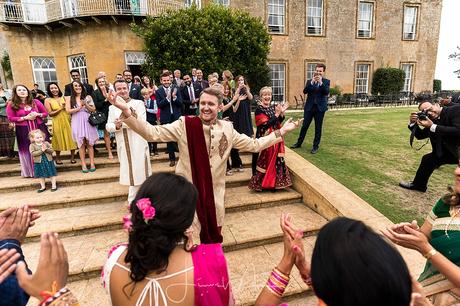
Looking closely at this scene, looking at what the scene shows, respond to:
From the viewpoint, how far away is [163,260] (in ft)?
4.36

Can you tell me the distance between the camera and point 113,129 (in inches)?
158

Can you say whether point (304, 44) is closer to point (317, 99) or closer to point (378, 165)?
point (317, 99)

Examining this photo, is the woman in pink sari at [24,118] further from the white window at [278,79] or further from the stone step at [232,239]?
the white window at [278,79]

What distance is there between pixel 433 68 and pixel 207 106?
25.0 m

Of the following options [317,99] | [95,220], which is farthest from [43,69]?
[317,99]

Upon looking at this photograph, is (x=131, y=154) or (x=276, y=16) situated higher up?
(x=276, y=16)

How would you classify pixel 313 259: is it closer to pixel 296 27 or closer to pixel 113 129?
pixel 113 129

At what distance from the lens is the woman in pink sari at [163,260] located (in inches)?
51.6

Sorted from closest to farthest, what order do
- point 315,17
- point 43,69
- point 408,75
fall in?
point 43,69 < point 315,17 < point 408,75

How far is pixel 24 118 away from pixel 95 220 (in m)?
2.80

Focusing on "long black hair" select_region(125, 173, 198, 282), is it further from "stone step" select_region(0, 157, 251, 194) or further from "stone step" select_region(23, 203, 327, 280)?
"stone step" select_region(0, 157, 251, 194)

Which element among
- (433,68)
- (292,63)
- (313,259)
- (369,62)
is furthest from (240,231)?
(433,68)

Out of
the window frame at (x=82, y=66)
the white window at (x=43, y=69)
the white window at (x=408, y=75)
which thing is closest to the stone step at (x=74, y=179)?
the window frame at (x=82, y=66)

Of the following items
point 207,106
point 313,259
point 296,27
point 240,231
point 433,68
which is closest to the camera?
point 313,259
